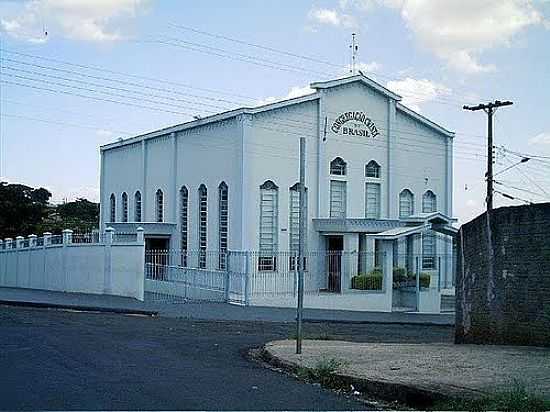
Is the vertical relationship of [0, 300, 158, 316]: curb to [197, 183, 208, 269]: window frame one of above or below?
below

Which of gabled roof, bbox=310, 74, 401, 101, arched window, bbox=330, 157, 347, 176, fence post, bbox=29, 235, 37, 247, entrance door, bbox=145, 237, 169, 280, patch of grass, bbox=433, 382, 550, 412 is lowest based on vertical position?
patch of grass, bbox=433, 382, 550, 412

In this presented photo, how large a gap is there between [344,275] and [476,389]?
24969 millimetres

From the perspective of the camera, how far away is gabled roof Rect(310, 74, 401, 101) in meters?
37.8

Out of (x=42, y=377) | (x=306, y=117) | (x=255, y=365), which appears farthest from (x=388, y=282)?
(x=42, y=377)

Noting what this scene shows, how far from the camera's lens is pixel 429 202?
42.7m

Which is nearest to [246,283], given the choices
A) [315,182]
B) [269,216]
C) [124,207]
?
[269,216]

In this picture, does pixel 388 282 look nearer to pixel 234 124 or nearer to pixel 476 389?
pixel 234 124

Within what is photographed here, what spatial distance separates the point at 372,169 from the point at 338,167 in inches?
85.8

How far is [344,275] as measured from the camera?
34.9 meters

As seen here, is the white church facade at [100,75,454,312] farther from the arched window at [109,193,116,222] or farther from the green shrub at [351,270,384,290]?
the arched window at [109,193,116,222]

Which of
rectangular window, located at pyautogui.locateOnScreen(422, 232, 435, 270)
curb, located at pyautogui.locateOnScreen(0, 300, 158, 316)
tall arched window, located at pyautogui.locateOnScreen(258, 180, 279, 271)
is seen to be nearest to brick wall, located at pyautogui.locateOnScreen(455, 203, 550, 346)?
curb, located at pyautogui.locateOnScreen(0, 300, 158, 316)

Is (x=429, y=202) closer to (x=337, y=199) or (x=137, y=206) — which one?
(x=337, y=199)

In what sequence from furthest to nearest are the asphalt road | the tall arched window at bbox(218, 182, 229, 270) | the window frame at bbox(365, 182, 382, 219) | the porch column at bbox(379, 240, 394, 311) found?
the window frame at bbox(365, 182, 382, 219) → the tall arched window at bbox(218, 182, 229, 270) → the porch column at bbox(379, 240, 394, 311) → the asphalt road

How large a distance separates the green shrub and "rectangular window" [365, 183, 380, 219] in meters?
5.72
